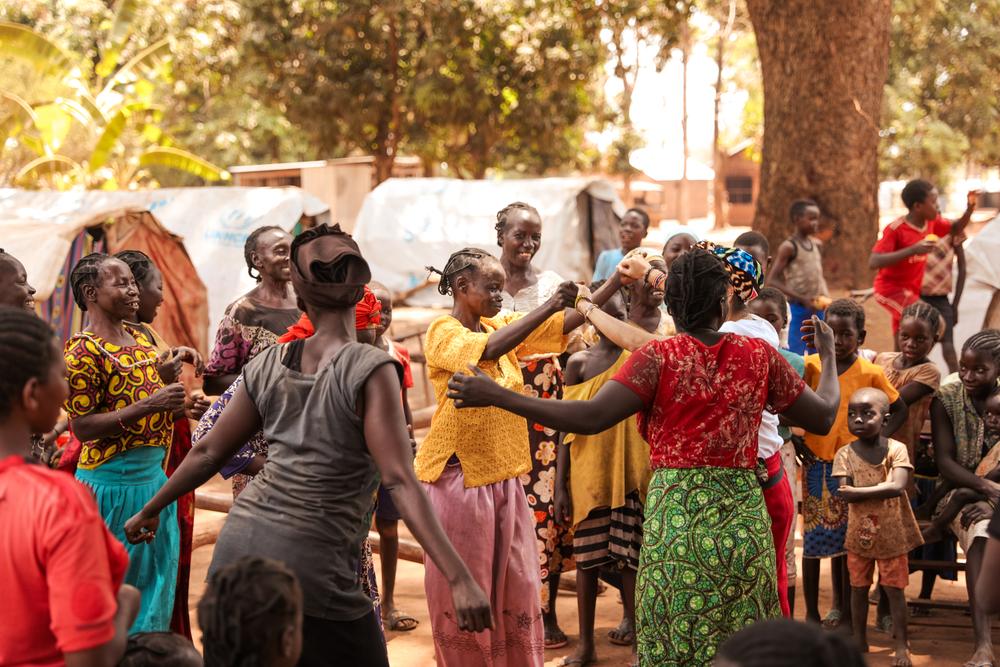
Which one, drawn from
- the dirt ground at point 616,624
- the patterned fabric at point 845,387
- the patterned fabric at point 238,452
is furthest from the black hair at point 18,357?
the patterned fabric at point 845,387

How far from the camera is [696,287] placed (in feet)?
11.6

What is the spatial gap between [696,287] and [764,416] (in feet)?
3.60

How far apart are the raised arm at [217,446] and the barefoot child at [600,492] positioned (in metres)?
2.19

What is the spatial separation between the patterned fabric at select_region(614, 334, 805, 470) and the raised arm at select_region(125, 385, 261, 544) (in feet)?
3.66

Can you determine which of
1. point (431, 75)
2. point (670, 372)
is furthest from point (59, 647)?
point (431, 75)

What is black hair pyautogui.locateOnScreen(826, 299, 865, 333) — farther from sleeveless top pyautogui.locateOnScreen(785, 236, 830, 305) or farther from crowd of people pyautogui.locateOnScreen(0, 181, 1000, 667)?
sleeveless top pyautogui.locateOnScreen(785, 236, 830, 305)

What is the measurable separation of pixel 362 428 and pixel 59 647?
1.00 metres

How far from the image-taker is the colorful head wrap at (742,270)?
14.4 feet

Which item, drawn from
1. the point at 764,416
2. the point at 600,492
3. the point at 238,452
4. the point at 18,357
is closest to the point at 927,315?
the point at 764,416

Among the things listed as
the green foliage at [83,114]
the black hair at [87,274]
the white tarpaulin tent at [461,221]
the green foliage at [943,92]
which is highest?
the green foliage at [943,92]

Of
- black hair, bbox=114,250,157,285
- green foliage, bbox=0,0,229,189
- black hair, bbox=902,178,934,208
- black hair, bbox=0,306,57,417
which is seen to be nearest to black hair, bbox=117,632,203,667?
black hair, bbox=0,306,57,417

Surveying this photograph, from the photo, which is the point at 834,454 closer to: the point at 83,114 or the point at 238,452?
the point at 238,452

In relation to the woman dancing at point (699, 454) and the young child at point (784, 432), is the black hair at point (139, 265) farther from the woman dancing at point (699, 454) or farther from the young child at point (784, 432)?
the young child at point (784, 432)

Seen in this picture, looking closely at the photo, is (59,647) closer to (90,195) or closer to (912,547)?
(912,547)
